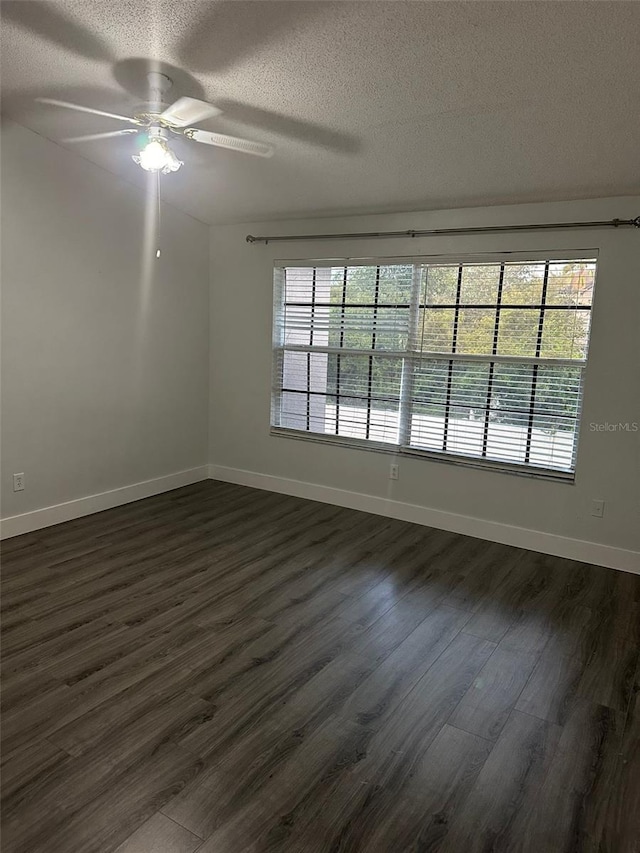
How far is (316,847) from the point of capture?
163 centimetres

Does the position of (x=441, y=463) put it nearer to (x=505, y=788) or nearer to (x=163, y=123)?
(x=505, y=788)

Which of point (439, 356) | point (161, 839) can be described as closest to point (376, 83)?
point (439, 356)

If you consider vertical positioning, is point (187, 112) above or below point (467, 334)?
above

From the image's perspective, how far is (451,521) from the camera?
429 cm

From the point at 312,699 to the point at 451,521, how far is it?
2273 millimetres

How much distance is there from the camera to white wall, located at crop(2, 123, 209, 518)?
3688 millimetres

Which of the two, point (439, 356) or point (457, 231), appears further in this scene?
point (439, 356)

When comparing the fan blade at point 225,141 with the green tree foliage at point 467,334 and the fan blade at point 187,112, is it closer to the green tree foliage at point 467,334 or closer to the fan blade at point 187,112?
the fan blade at point 187,112

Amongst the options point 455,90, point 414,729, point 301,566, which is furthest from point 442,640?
point 455,90

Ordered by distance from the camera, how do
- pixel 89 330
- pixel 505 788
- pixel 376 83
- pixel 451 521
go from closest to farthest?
1. pixel 505 788
2. pixel 376 83
3. pixel 89 330
4. pixel 451 521

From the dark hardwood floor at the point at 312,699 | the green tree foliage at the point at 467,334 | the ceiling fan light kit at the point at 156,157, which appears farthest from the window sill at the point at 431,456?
the ceiling fan light kit at the point at 156,157

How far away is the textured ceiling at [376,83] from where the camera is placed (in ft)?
7.14

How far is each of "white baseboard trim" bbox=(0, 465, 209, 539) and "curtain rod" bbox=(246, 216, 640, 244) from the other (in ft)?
7.13

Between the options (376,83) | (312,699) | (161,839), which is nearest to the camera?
(161,839)
